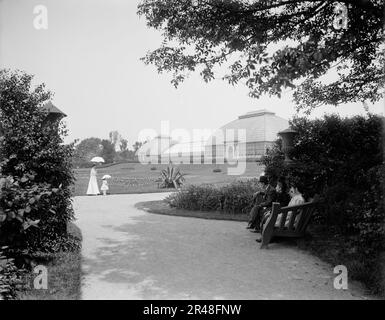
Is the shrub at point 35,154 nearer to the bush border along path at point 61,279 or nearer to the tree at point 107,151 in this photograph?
the bush border along path at point 61,279

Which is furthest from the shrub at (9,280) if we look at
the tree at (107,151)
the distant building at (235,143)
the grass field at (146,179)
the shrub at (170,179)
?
the tree at (107,151)

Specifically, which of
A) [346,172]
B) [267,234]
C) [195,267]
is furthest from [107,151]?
[195,267]

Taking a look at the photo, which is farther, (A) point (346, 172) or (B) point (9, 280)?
(A) point (346, 172)

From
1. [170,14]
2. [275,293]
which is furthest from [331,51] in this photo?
[275,293]

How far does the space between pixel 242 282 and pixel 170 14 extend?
15.5ft

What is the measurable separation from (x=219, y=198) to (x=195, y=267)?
586cm

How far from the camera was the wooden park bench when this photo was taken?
A: 658 centimetres

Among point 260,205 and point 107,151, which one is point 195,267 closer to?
point 260,205

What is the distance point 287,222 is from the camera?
709 cm

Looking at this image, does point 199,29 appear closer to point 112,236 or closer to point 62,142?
point 62,142

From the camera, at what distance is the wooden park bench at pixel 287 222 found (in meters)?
6.58

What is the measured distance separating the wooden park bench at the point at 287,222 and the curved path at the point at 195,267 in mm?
257

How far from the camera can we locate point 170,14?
631cm

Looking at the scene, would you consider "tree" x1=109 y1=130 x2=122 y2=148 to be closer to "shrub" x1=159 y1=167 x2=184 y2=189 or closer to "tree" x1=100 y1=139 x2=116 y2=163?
"tree" x1=100 y1=139 x2=116 y2=163
